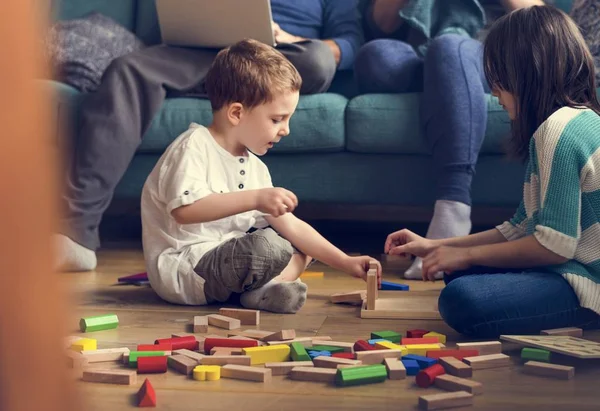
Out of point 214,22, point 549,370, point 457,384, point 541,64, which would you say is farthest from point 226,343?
point 214,22

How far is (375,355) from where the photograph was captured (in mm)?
1287

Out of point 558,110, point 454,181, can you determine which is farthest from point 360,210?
point 558,110

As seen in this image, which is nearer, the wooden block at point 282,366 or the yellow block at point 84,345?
the wooden block at point 282,366

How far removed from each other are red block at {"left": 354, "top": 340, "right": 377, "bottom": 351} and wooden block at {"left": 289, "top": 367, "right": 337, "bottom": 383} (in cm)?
13

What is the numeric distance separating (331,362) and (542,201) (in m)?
0.51

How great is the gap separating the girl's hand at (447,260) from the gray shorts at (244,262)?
0.31 meters

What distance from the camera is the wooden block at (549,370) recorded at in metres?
1.23

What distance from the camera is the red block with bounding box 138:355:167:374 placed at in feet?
4.11

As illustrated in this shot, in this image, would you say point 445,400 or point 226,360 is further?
point 226,360

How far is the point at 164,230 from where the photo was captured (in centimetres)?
183

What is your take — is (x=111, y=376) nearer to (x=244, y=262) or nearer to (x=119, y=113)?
(x=244, y=262)

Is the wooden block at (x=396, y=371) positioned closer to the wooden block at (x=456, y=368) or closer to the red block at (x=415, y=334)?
the wooden block at (x=456, y=368)

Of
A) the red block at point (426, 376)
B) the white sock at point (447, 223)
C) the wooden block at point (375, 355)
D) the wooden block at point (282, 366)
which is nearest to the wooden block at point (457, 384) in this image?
the red block at point (426, 376)

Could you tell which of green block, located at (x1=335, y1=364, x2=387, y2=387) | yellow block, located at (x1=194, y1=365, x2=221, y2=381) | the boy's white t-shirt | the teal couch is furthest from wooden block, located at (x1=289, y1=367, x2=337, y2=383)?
the teal couch
